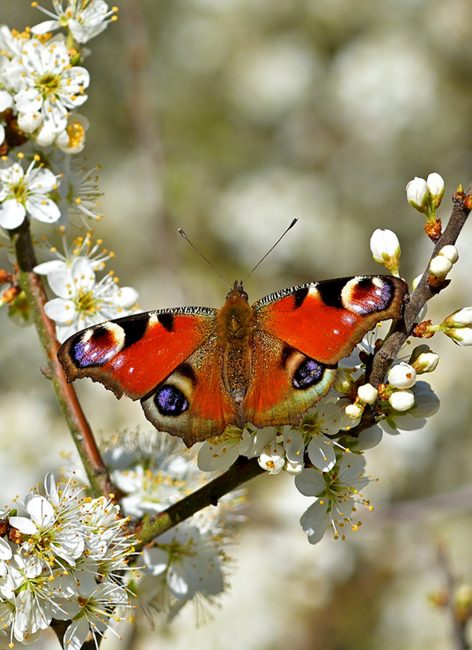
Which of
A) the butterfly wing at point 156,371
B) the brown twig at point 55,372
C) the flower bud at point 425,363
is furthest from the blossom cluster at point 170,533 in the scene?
the flower bud at point 425,363

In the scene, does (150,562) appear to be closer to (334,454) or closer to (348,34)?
(334,454)

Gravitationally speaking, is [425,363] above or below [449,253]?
below

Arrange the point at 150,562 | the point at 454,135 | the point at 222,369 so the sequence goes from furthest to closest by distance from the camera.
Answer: the point at 454,135 < the point at 150,562 < the point at 222,369

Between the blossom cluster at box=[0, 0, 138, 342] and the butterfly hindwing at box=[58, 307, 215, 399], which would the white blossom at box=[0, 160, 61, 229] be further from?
the butterfly hindwing at box=[58, 307, 215, 399]

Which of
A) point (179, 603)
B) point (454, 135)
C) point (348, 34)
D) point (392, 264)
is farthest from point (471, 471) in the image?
point (392, 264)

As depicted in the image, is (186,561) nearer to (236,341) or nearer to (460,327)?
(236,341)

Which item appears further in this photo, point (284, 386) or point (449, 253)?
point (284, 386)

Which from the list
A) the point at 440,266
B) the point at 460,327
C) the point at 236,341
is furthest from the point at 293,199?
the point at 440,266
